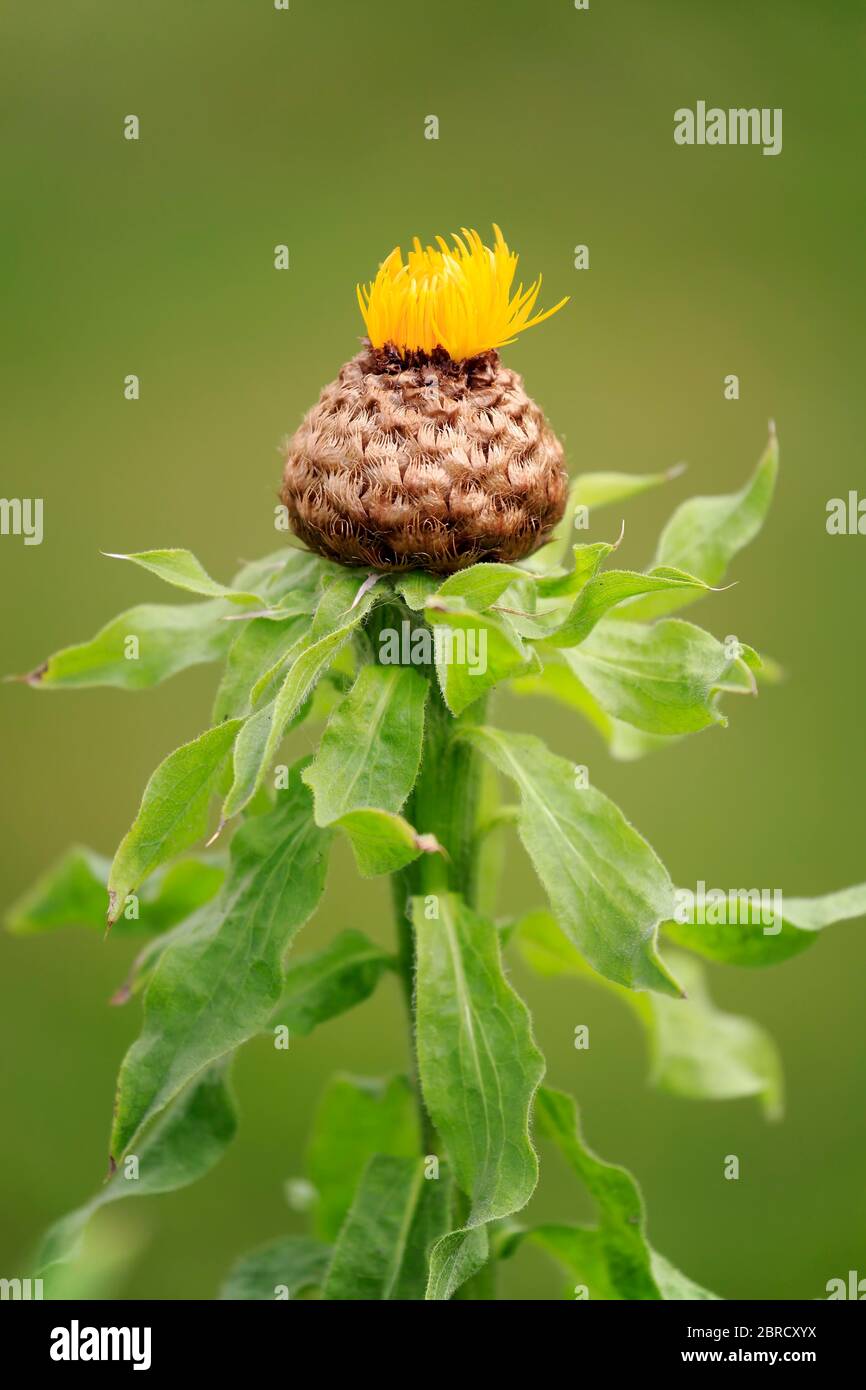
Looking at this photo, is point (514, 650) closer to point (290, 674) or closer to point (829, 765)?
point (290, 674)

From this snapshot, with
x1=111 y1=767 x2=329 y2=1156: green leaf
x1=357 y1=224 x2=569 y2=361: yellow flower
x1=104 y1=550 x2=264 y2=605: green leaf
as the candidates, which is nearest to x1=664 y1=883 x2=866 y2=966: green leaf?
x1=111 y1=767 x2=329 y2=1156: green leaf

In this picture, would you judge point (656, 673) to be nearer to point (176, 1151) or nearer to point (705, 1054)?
point (705, 1054)

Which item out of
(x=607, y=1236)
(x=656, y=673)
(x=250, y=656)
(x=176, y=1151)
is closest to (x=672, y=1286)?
(x=607, y=1236)

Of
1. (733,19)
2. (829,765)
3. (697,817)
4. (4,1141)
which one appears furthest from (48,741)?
(733,19)

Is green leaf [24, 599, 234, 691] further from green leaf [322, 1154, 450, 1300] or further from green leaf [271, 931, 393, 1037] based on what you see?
green leaf [322, 1154, 450, 1300]

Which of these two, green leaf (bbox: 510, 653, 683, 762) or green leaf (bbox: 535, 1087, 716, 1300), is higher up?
green leaf (bbox: 510, 653, 683, 762)

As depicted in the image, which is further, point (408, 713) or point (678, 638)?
point (678, 638)
